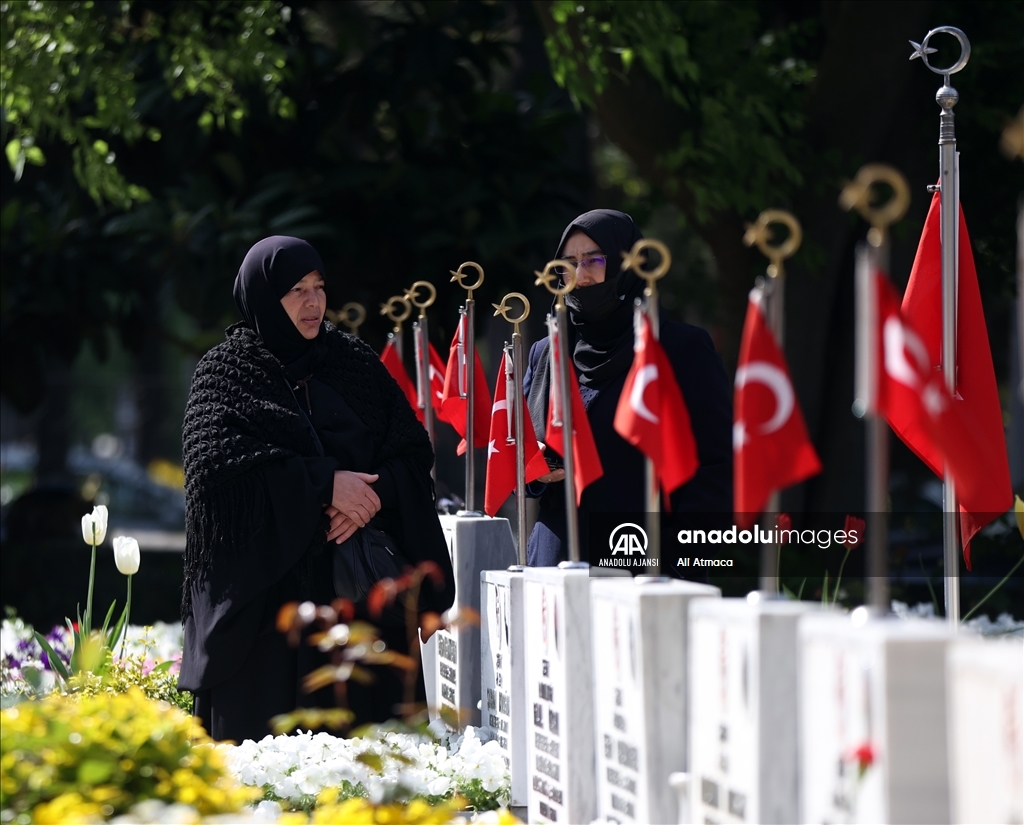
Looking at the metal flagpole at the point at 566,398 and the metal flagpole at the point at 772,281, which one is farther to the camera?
the metal flagpole at the point at 566,398

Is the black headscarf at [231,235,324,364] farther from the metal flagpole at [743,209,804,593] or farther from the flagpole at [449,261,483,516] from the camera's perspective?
the metal flagpole at [743,209,804,593]

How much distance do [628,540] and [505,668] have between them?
0.57 metres

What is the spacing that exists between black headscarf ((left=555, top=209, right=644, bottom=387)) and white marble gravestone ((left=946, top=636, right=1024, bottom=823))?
228cm

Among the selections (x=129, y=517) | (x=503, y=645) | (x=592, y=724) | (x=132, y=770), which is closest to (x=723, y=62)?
(x=503, y=645)

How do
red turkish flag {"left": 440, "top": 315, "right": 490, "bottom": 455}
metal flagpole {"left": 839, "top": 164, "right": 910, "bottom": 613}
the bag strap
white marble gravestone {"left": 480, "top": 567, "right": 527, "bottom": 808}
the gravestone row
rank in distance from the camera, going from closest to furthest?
the gravestone row < metal flagpole {"left": 839, "top": 164, "right": 910, "bottom": 613} < white marble gravestone {"left": 480, "top": 567, "right": 527, "bottom": 808} < the bag strap < red turkish flag {"left": 440, "top": 315, "right": 490, "bottom": 455}

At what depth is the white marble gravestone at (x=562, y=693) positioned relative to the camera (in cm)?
380

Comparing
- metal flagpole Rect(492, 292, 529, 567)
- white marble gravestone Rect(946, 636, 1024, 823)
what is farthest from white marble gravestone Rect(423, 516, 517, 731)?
white marble gravestone Rect(946, 636, 1024, 823)

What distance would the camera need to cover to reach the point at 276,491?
15.2 feet

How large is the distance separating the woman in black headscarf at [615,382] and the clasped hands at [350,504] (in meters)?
0.57

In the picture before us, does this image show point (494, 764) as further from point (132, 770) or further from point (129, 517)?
point (129, 517)

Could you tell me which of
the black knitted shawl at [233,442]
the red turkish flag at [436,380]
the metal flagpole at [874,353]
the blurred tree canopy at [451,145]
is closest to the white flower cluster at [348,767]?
the black knitted shawl at [233,442]

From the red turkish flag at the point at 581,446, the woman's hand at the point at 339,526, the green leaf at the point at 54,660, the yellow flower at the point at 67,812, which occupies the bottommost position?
the green leaf at the point at 54,660

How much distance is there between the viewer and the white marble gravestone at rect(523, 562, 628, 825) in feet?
12.5

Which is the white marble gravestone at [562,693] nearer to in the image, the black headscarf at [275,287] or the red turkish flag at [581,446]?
the red turkish flag at [581,446]
